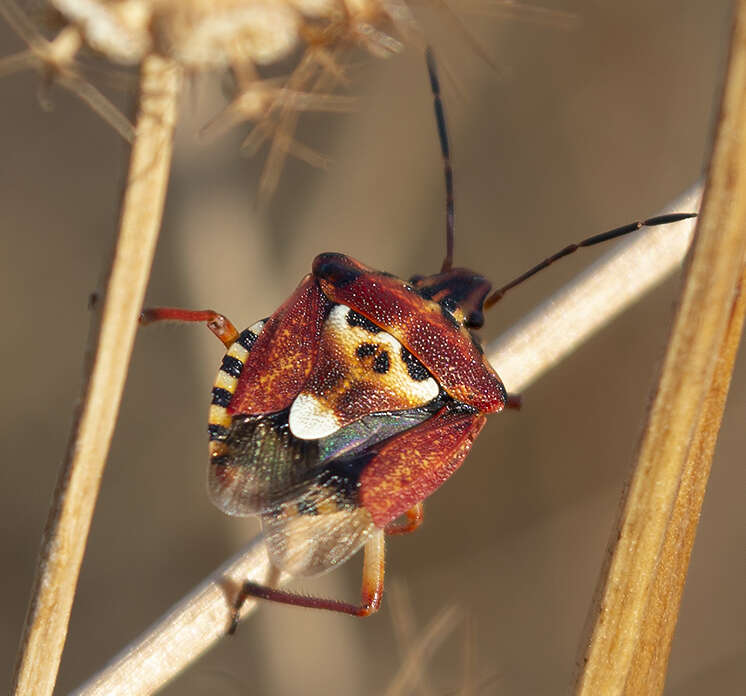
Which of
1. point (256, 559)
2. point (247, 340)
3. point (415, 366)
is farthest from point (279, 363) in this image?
point (256, 559)

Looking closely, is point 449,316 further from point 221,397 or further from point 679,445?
point 679,445

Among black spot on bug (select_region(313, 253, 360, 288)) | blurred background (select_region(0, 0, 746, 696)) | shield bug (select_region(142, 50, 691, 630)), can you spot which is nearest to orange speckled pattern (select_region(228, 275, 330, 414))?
shield bug (select_region(142, 50, 691, 630))

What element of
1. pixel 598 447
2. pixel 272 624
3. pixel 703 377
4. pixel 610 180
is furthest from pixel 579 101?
pixel 703 377

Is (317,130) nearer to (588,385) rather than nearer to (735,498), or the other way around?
(588,385)

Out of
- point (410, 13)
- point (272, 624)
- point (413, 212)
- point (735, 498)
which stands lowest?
point (735, 498)

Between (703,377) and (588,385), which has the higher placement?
(588,385)

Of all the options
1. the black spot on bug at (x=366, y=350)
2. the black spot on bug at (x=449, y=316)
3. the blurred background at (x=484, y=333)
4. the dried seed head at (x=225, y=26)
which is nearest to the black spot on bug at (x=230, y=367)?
the black spot on bug at (x=366, y=350)
